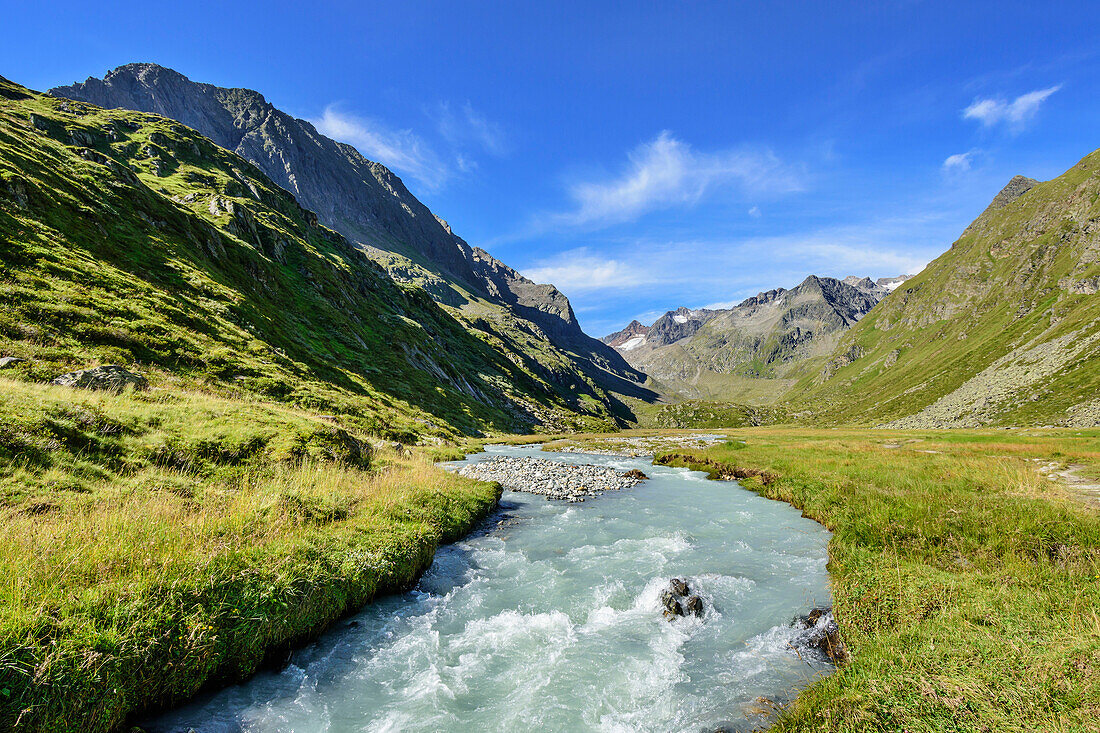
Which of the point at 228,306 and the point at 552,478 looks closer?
the point at 552,478

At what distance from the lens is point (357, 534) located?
1390cm

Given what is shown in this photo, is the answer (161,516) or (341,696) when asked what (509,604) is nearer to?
(341,696)

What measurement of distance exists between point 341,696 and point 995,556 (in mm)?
18154

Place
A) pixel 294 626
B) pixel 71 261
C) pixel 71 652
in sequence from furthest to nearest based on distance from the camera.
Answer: pixel 71 261
pixel 294 626
pixel 71 652

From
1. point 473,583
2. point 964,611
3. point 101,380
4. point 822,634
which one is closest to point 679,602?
point 822,634

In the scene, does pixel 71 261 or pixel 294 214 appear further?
pixel 294 214

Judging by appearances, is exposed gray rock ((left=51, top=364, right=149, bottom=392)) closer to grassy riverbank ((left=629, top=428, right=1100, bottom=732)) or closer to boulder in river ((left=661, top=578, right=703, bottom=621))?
boulder in river ((left=661, top=578, right=703, bottom=621))

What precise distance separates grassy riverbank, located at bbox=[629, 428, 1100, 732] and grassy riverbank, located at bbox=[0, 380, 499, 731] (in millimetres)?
10959

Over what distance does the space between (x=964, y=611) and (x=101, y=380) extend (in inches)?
1284

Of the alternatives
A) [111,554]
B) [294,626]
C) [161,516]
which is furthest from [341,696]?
[161,516]

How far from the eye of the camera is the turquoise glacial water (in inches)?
334

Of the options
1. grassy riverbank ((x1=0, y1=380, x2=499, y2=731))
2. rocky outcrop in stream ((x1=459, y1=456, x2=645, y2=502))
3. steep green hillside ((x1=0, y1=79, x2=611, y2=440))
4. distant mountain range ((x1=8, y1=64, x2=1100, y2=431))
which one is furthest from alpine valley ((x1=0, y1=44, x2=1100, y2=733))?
distant mountain range ((x1=8, y1=64, x2=1100, y2=431))

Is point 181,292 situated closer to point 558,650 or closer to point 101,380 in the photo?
point 101,380

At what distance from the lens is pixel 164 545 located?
30.8 ft
